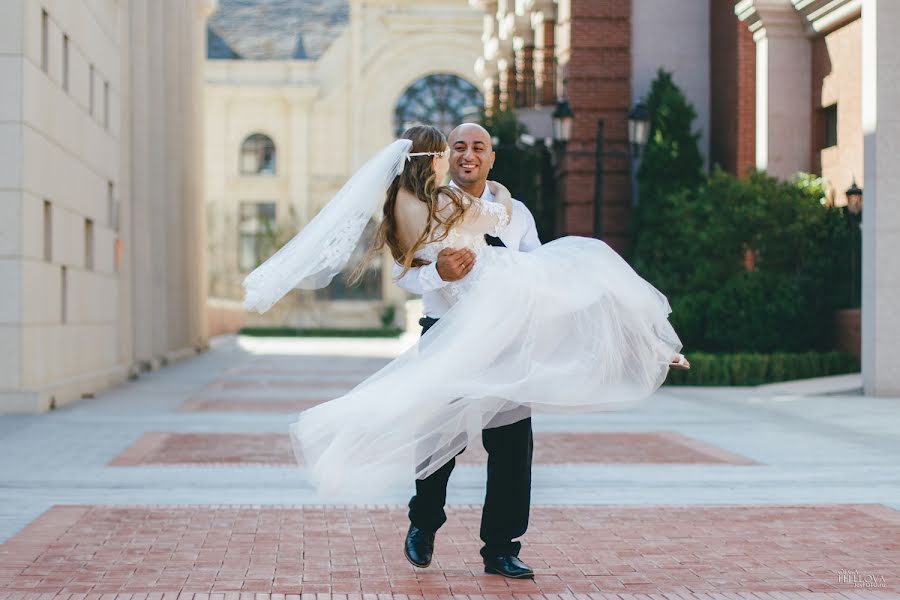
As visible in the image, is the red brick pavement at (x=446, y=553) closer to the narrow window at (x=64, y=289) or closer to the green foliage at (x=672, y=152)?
the narrow window at (x=64, y=289)

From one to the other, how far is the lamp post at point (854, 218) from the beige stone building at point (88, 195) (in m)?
11.8

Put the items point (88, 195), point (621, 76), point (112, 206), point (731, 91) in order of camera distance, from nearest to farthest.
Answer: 1. point (88, 195)
2. point (112, 206)
3. point (731, 91)
4. point (621, 76)

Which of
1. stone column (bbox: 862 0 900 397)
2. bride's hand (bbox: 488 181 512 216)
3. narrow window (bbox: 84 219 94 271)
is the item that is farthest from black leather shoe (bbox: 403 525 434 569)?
narrow window (bbox: 84 219 94 271)

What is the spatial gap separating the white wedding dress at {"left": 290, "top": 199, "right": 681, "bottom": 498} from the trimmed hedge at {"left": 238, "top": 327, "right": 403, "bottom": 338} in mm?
46493

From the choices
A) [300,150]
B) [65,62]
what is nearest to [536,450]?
[65,62]

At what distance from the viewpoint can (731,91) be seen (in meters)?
26.8

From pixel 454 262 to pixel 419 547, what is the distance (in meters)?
1.47

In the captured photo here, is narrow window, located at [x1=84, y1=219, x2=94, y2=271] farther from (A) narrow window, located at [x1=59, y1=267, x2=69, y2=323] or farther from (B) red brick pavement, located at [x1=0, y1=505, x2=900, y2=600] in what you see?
(B) red brick pavement, located at [x1=0, y1=505, x2=900, y2=600]

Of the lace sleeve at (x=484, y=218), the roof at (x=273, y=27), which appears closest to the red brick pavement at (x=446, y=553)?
the lace sleeve at (x=484, y=218)

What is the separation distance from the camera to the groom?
20.7ft

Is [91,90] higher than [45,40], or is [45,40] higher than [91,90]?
[45,40]

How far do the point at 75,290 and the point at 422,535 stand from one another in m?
13.3

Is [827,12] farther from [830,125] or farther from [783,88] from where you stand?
[830,125]

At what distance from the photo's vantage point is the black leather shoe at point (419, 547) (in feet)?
21.7
